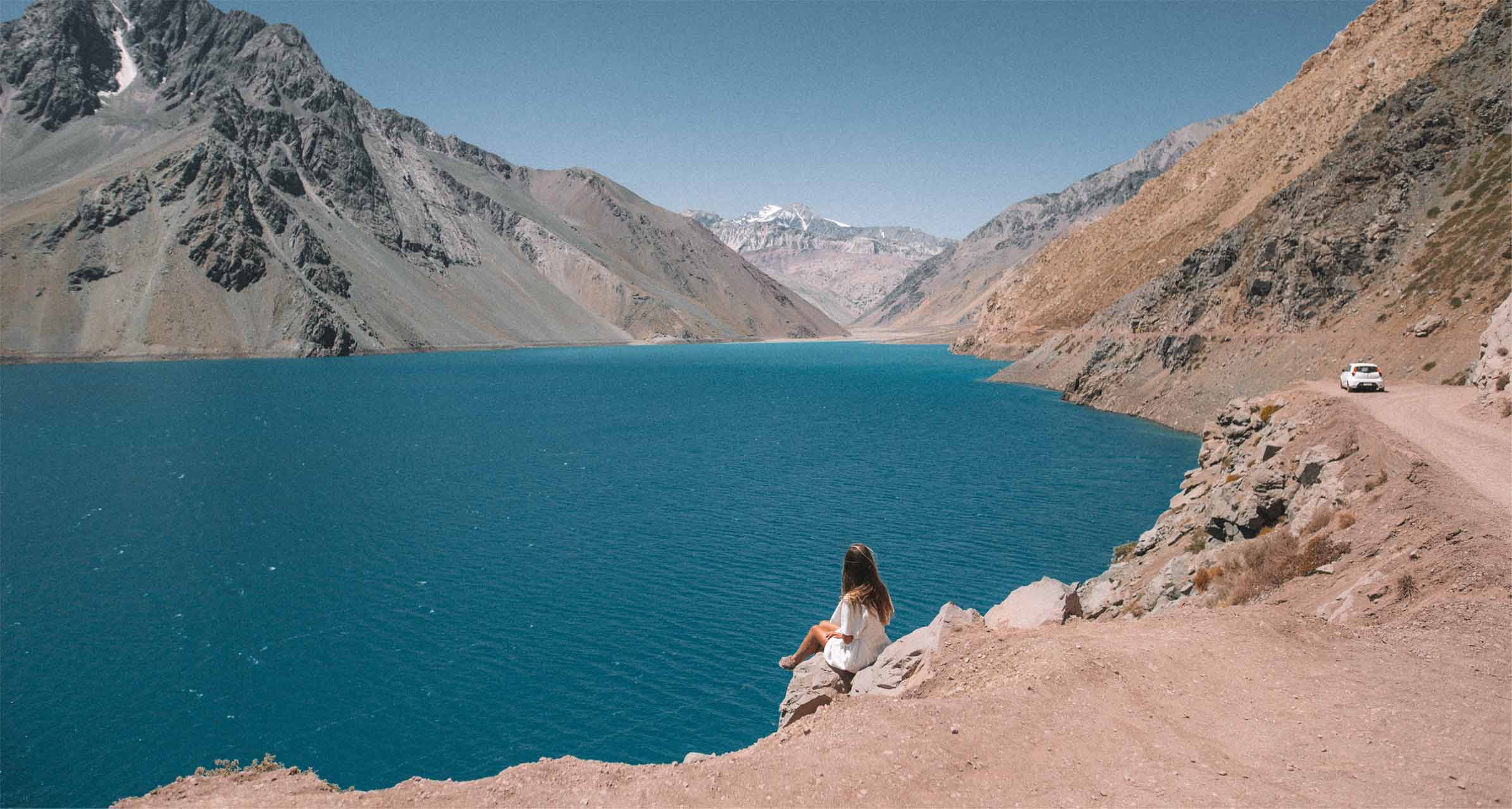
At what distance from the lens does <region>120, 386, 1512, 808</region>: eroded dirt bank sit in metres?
8.98

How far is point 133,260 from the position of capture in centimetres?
16250

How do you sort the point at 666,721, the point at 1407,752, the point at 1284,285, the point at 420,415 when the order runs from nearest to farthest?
the point at 1407,752
the point at 666,721
the point at 1284,285
the point at 420,415

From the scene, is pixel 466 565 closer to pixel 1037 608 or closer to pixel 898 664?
pixel 1037 608

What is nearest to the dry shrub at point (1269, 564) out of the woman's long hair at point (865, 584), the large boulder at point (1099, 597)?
the large boulder at point (1099, 597)

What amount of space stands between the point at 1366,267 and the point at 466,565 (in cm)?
6885

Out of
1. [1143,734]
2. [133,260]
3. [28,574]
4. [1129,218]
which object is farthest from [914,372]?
[133,260]

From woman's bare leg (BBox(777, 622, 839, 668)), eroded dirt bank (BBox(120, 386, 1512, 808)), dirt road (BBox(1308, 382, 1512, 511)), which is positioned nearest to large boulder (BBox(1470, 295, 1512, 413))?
dirt road (BBox(1308, 382, 1512, 511))

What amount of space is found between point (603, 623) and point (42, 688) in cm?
1615

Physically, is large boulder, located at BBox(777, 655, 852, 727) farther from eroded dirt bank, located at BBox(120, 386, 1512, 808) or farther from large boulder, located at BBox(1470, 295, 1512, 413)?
large boulder, located at BBox(1470, 295, 1512, 413)

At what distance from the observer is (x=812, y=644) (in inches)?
530

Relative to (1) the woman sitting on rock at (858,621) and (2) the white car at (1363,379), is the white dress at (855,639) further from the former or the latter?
(2) the white car at (1363,379)

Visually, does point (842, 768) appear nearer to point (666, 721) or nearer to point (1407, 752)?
point (1407, 752)

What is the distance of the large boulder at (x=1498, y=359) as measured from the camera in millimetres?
25781

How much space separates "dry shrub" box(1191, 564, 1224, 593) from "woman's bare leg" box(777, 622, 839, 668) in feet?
38.5
